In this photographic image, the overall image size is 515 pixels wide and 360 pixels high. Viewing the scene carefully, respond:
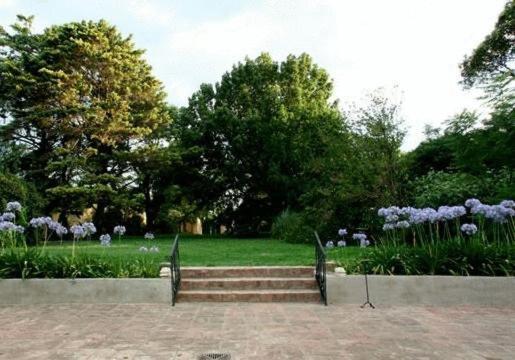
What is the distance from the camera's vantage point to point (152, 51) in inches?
1015

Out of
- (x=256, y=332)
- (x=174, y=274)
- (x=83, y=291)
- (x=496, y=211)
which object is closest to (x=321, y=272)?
(x=174, y=274)

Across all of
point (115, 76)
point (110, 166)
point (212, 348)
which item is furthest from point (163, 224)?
point (212, 348)

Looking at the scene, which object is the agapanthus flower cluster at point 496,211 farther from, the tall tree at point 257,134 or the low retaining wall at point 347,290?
the tall tree at point 257,134

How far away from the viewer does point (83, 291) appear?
770cm

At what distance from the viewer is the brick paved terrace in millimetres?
4742

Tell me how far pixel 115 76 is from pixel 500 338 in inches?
853

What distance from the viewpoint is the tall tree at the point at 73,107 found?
2170 centimetres

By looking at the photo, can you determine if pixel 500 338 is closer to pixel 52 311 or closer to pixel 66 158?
pixel 52 311

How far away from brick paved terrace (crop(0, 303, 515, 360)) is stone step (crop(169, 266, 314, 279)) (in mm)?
1008

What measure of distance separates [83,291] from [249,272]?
9.34 feet

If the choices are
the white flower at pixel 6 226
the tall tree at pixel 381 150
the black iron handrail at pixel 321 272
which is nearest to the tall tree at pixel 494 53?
the tall tree at pixel 381 150

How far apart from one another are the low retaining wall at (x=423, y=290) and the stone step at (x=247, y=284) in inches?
26.5

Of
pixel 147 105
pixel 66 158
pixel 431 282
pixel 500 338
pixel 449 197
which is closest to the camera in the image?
pixel 500 338

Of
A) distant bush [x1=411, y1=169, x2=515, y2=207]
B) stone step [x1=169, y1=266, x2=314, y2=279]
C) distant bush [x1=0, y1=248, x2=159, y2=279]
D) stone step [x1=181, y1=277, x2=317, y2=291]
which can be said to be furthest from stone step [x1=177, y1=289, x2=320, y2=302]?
distant bush [x1=411, y1=169, x2=515, y2=207]
